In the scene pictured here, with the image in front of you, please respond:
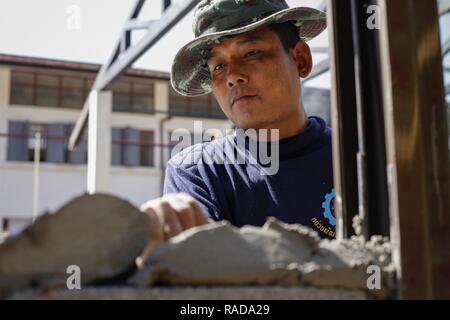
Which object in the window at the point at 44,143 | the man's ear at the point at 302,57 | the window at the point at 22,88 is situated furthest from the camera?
the window at the point at 22,88

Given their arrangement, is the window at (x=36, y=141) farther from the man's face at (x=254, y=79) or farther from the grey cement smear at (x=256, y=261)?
the grey cement smear at (x=256, y=261)

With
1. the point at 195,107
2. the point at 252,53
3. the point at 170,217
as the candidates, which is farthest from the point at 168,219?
the point at 195,107

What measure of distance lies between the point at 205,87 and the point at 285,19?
0.51m

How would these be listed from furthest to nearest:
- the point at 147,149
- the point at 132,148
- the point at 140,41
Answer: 1. the point at 147,149
2. the point at 132,148
3. the point at 140,41

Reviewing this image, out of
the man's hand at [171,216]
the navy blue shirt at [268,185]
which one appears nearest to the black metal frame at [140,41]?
the navy blue shirt at [268,185]

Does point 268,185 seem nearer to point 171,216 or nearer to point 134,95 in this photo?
point 171,216

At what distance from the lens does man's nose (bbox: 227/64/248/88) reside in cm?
179

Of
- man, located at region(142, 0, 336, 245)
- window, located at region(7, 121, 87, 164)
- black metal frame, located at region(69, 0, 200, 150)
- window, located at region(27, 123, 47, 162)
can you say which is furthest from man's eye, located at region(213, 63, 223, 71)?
window, located at region(27, 123, 47, 162)

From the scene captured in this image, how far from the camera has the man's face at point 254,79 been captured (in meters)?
1.79

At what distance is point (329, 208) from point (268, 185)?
21 cm

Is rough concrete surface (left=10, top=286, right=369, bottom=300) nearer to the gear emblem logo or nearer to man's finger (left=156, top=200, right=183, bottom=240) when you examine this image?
man's finger (left=156, top=200, right=183, bottom=240)

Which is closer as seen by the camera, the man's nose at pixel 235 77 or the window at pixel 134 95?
the man's nose at pixel 235 77

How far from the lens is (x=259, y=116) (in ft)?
5.93

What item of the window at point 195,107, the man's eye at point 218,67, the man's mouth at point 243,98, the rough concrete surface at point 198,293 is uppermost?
the window at point 195,107
